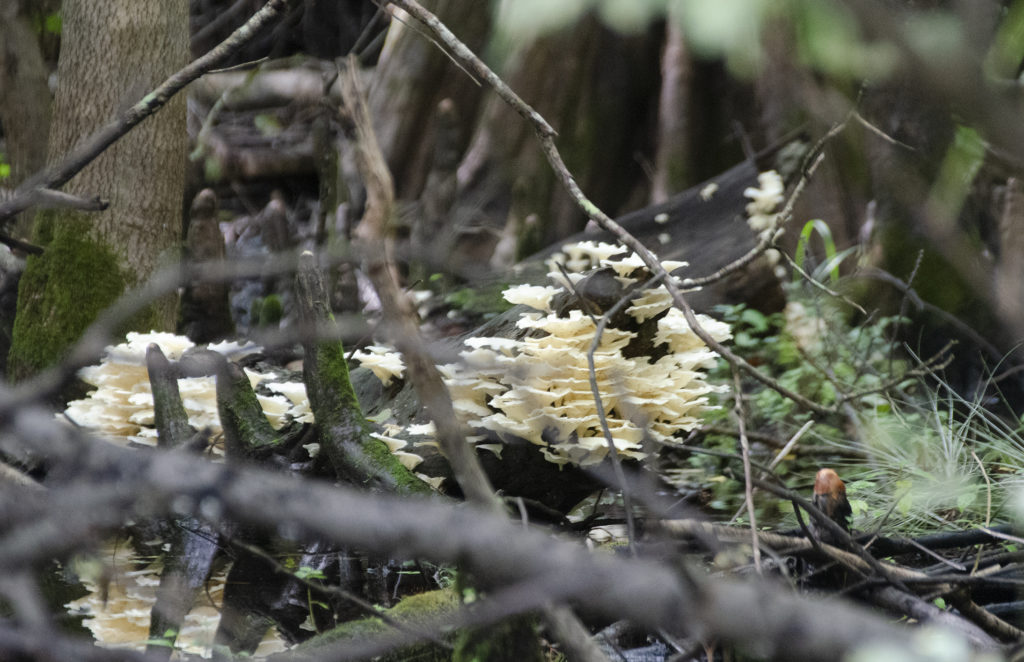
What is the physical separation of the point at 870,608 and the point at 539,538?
144 cm

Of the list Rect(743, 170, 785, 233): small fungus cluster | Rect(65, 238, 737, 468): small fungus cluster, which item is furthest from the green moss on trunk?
Rect(743, 170, 785, 233): small fungus cluster

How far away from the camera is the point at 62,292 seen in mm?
3736

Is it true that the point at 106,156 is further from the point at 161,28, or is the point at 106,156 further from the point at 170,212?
the point at 161,28

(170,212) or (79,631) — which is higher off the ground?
(170,212)

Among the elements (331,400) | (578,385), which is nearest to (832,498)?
(578,385)

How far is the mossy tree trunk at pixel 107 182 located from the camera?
3754 millimetres

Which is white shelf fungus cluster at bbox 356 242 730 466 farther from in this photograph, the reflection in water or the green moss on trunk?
the green moss on trunk

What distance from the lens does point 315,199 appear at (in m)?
9.36

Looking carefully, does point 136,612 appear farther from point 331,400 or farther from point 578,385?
point 578,385

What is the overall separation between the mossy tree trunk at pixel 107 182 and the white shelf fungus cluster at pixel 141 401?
3.82ft

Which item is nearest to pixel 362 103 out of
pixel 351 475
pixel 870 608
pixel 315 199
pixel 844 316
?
pixel 351 475

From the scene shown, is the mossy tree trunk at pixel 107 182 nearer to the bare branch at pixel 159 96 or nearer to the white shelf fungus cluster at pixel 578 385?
the bare branch at pixel 159 96

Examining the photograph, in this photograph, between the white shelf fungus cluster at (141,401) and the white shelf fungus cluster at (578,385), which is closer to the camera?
the white shelf fungus cluster at (578,385)

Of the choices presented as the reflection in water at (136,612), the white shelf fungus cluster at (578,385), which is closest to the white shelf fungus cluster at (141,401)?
the reflection in water at (136,612)
